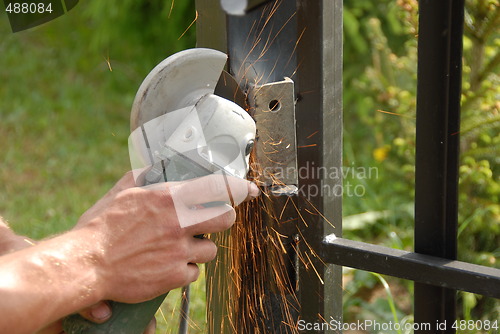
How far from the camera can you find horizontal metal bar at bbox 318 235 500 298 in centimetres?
127

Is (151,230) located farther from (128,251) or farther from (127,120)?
(127,120)

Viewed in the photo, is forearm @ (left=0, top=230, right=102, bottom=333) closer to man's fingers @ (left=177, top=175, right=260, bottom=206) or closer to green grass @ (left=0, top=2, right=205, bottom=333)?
man's fingers @ (left=177, top=175, right=260, bottom=206)

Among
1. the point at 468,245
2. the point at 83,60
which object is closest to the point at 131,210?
the point at 468,245

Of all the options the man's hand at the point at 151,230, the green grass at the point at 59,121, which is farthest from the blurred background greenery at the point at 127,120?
the man's hand at the point at 151,230

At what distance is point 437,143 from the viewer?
135 centimetres

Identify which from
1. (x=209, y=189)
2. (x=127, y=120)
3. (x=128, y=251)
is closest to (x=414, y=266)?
(x=209, y=189)

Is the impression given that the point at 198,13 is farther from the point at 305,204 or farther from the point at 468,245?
the point at 468,245

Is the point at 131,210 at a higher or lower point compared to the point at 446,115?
lower

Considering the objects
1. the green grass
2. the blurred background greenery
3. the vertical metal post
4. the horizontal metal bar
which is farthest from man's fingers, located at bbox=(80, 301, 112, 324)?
the green grass

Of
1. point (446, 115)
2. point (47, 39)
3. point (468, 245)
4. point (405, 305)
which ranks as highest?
point (446, 115)

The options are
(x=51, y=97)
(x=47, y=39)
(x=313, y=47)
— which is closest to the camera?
(x=313, y=47)

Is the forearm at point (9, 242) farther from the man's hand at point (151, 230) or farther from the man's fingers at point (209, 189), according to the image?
the man's fingers at point (209, 189)

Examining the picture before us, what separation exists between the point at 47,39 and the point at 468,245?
16.6ft

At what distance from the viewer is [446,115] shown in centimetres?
133
